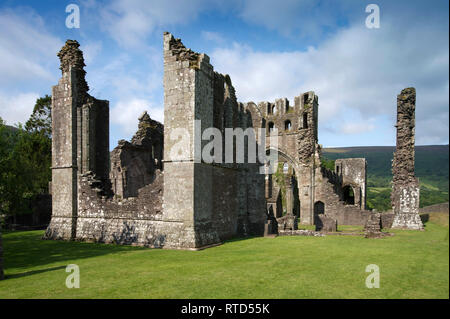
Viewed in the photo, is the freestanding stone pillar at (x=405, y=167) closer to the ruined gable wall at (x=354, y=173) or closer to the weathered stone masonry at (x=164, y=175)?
the weathered stone masonry at (x=164, y=175)

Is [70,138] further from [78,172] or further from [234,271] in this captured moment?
[234,271]

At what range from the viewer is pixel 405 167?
21.2 meters

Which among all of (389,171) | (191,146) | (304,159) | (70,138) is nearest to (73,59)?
(70,138)

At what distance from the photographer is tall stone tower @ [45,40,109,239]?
14.3 m

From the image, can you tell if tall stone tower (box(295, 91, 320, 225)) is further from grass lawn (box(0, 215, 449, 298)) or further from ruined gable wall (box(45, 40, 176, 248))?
ruined gable wall (box(45, 40, 176, 248))

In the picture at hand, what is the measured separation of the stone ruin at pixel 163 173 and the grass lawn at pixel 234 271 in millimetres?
1345

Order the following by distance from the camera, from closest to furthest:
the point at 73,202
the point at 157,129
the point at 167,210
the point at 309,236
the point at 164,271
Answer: the point at 164,271 < the point at 167,210 < the point at 73,202 < the point at 309,236 < the point at 157,129

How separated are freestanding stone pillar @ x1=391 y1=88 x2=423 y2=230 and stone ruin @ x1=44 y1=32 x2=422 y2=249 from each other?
2.08 feet

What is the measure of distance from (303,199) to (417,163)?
263 feet

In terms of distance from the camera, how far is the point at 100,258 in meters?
9.96

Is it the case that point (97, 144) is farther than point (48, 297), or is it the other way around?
point (97, 144)

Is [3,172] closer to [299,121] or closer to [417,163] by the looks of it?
[299,121]

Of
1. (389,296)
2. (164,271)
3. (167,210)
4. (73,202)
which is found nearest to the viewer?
(389,296)

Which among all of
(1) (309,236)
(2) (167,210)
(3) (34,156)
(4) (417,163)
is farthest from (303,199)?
(4) (417,163)
